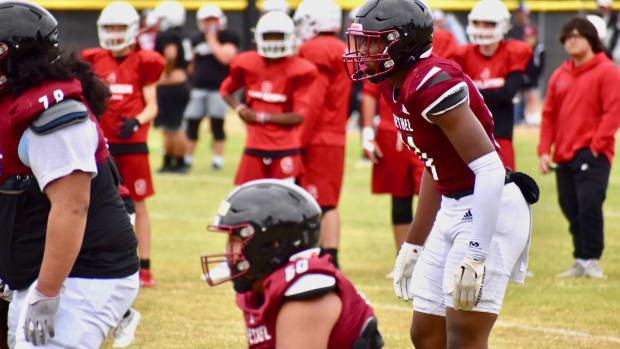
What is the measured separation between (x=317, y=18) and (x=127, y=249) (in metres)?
4.75

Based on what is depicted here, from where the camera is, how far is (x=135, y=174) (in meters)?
7.62

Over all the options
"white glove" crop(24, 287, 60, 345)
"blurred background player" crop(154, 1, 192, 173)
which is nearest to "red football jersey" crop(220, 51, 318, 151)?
"white glove" crop(24, 287, 60, 345)

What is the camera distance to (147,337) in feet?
19.9

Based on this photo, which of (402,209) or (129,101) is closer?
(129,101)

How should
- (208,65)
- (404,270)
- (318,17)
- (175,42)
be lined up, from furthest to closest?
(208,65) < (175,42) < (318,17) < (404,270)

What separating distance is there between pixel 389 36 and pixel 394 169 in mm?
3930

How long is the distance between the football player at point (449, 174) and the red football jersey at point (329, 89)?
151 inches

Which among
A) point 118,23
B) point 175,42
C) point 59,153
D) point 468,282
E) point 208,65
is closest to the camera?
point 59,153

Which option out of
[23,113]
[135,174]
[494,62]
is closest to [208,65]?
[135,174]

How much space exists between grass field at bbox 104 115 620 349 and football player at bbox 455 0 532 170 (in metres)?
1.24

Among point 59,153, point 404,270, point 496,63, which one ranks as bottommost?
point 496,63

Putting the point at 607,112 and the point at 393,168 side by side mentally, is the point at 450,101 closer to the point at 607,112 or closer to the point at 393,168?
the point at 393,168

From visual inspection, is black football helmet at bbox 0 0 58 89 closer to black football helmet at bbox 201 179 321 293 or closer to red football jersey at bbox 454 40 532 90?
black football helmet at bbox 201 179 321 293

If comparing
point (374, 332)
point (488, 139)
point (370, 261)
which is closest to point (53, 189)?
point (374, 332)
